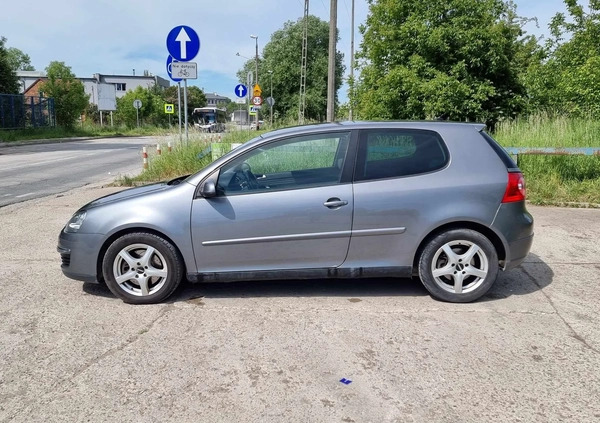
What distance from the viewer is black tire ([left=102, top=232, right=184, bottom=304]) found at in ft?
13.3

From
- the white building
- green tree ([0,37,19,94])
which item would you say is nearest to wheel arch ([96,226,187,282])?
green tree ([0,37,19,94])

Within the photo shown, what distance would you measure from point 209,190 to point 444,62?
477 inches

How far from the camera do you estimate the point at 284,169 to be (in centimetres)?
463

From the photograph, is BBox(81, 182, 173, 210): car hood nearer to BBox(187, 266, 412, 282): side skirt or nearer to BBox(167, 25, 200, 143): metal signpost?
BBox(187, 266, 412, 282): side skirt

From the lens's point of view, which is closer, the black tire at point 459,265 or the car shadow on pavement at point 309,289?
the black tire at point 459,265

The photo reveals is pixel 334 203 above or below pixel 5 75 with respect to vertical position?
below

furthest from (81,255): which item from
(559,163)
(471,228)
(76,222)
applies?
(559,163)

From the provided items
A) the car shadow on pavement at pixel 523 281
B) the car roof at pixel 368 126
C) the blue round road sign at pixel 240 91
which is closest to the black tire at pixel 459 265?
the car shadow on pavement at pixel 523 281

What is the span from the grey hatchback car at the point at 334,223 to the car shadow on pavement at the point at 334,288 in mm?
301

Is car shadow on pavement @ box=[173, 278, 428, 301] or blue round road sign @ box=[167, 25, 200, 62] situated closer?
car shadow on pavement @ box=[173, 278, 428, 301]

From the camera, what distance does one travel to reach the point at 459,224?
413 cm

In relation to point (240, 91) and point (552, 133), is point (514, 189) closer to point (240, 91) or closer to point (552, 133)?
point (552, 133)

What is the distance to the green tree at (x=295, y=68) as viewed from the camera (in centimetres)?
4797

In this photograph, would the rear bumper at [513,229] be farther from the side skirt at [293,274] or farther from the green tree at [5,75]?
the green tree at [5,75]
